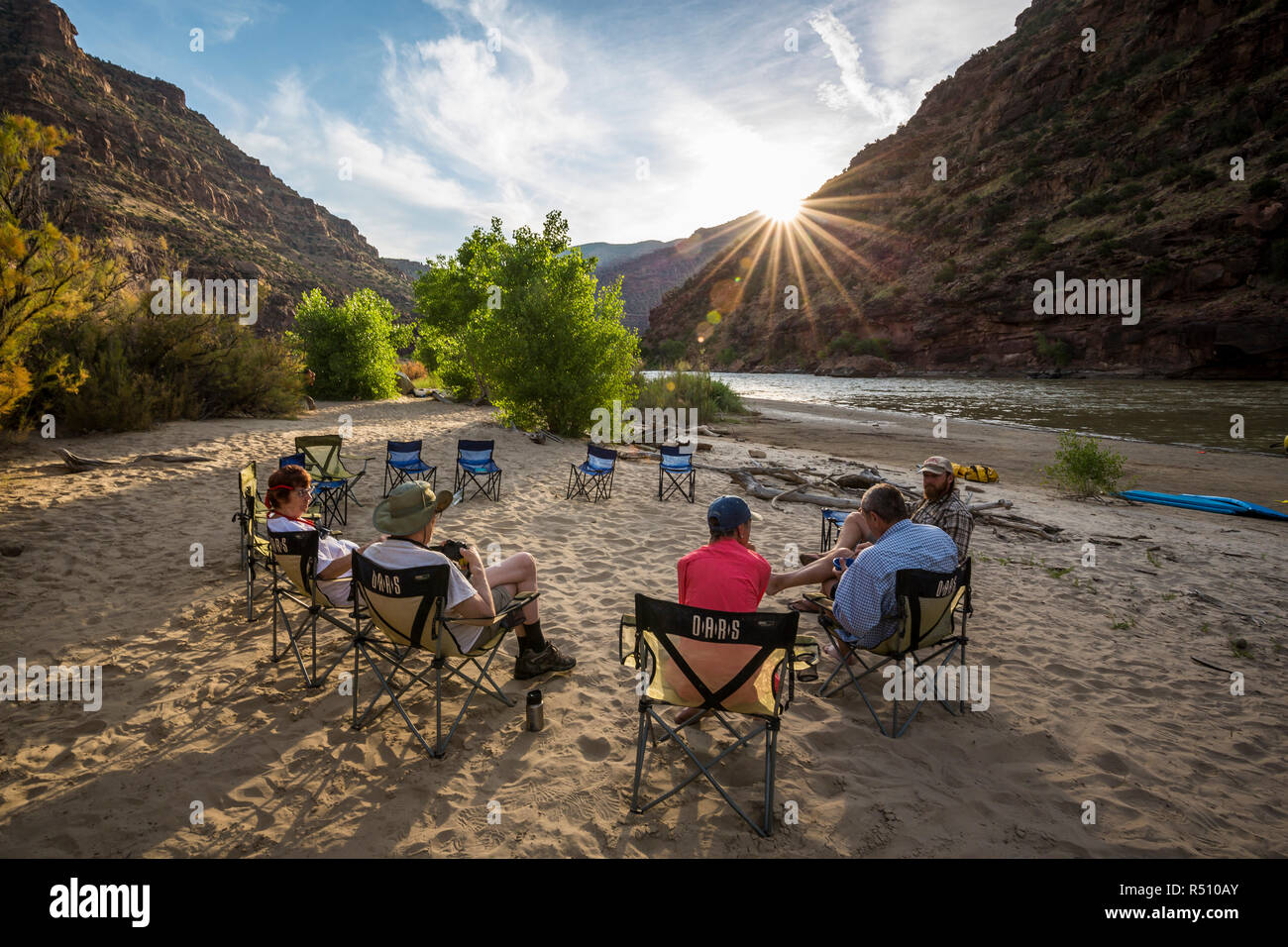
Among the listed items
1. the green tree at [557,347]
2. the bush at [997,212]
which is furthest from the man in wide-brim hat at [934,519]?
the bush at [997,212]

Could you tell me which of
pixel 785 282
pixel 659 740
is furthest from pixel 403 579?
pixel 785 282

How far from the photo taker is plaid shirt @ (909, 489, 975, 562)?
14.3ft

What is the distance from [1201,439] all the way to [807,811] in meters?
24.6

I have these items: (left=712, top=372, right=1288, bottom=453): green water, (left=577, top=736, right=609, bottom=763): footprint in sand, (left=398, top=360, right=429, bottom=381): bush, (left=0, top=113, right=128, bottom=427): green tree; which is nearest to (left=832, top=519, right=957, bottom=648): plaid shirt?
(left=577, top=736, right=609, bottom=763): footprint in sand

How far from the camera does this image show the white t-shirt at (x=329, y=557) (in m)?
3.63

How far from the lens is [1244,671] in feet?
13.3

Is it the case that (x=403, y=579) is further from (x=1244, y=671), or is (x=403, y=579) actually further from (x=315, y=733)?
(x=1244, y=671)

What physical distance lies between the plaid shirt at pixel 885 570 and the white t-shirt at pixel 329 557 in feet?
10.6

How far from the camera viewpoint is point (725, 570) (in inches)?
119

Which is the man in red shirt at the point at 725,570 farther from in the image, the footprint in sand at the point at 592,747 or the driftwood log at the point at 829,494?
the driftwood log at the point at 829,494

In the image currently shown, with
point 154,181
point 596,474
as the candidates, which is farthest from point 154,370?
point 154,181

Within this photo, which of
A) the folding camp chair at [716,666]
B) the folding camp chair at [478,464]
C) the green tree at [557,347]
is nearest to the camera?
the folding camp chair at [716,666]

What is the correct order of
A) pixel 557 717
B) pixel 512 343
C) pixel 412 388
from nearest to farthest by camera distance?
pixel 557 717 → pixel 512 343 → pixel 412 388

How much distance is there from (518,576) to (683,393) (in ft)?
65.0
